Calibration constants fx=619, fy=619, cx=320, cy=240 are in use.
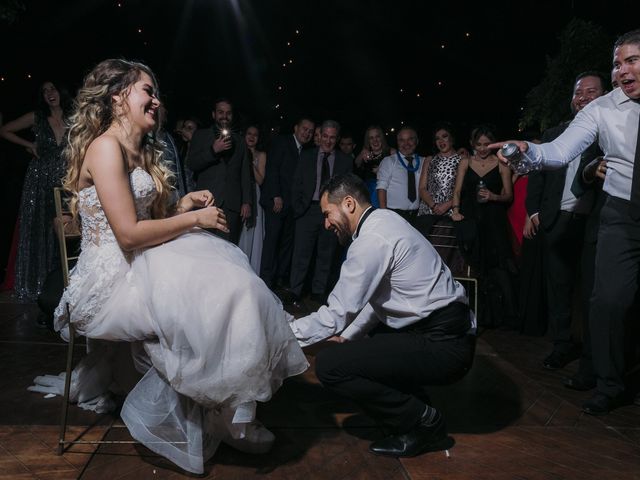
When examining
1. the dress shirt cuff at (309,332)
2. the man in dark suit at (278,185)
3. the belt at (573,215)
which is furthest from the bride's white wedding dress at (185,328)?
the man in dark suit at (278,185)

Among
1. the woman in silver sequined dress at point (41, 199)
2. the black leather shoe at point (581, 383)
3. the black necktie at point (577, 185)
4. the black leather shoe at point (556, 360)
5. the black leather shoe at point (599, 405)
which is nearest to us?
the black leather shoe at point (599, 405)

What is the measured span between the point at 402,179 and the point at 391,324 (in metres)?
3.16

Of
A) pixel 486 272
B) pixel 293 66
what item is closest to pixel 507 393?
pixel 486 272

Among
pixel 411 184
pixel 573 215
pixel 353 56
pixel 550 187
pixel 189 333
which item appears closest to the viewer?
pixel 189 333

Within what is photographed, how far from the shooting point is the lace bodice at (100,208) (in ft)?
8.39

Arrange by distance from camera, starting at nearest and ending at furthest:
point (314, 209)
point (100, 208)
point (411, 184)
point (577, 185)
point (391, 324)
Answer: point (100, 208) → point (391, 324) → point (577, 185) → point (411, 184) → point (314, 209)

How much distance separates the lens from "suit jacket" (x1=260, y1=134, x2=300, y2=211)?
6082 mm

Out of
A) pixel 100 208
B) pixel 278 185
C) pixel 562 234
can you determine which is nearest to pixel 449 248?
pixel 562 234

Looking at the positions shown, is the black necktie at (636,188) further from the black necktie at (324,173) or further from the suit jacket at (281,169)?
the suit jacket at (281,169)

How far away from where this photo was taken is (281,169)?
240 inches

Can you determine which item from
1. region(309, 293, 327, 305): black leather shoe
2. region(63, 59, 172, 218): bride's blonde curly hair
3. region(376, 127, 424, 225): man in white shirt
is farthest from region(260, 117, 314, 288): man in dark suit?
region(63, 59, 172, 218): bride's blonde curly hair

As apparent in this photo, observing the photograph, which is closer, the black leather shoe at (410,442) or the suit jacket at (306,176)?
the black leather shoe at (410,442)

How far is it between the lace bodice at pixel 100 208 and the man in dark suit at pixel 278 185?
11.2ft

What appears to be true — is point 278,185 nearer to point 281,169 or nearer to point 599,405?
point 281,169
